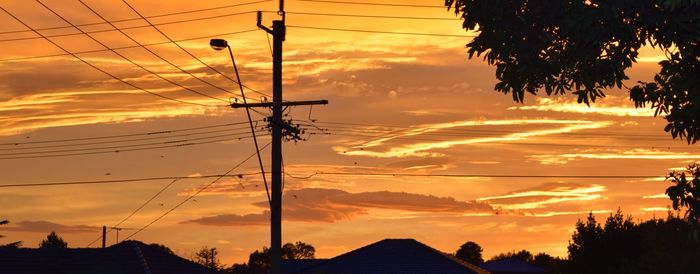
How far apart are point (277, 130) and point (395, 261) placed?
1411 inches

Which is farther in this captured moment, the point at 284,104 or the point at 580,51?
the point at 284,104

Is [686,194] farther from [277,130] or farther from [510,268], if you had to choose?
[510,268]

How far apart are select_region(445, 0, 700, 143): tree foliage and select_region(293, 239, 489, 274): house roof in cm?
5046

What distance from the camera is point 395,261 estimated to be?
75.1 meters

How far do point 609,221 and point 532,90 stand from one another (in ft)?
220

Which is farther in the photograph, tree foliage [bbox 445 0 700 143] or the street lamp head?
the street lamp head

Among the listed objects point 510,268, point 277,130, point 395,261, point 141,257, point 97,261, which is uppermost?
point 277,130

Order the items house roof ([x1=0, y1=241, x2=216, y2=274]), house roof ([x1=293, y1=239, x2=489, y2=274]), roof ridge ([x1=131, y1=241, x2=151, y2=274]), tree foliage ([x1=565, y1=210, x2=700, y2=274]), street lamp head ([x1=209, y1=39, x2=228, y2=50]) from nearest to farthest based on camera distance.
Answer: street lamp head ([x1=209, y1=39, x2=228, y2=50]) < roof ridge ([x1=131, y1=241, x2=151, y2=274]) < house roof ([x1=0, y1=241, x2=216, y2=274]) < house roof ([x1=293, y1=239, x2=489, y2=274]) < tree foliage ([x1=565, y1=210, x2=700, y2=274])

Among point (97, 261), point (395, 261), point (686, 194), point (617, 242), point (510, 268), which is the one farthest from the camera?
point (510, 268)

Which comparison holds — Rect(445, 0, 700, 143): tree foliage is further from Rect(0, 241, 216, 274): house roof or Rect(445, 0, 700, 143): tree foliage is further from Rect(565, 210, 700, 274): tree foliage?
Rect(565, 210, 700, 274): tree foliage

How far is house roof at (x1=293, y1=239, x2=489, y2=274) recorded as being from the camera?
7394cm

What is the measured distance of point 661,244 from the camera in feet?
270

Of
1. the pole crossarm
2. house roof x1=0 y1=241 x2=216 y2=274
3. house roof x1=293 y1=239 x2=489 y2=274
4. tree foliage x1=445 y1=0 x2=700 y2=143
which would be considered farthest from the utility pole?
house roof x1=293 y1=239 x2=489 y2=274

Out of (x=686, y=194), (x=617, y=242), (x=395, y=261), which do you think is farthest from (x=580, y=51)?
(x=617, y=242)
